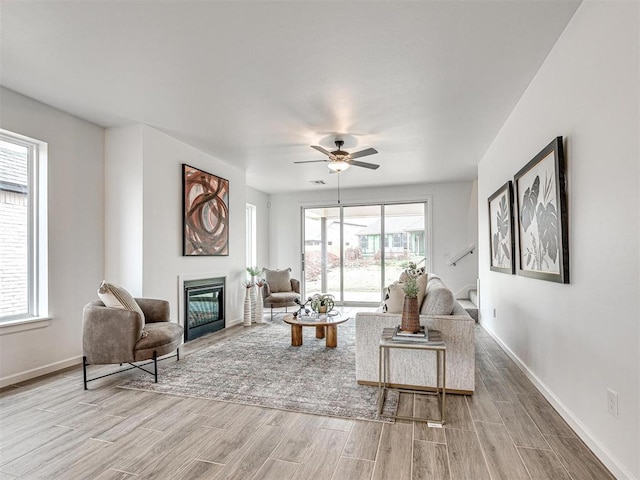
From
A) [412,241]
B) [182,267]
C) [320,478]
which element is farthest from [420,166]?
[320,478]

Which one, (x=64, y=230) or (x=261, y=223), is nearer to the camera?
(x=64, y=230)

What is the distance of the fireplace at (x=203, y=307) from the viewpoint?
4656 millimetres

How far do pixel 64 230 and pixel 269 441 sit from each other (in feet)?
9.85

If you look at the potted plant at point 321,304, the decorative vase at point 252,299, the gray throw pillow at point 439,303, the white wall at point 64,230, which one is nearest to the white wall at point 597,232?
the gray throw pillow at point 439,303

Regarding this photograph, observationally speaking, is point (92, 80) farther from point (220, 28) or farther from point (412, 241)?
point (412, 241)

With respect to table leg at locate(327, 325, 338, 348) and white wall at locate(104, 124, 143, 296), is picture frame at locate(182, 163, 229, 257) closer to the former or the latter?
white wall at locate(104, 124, 143, 296)

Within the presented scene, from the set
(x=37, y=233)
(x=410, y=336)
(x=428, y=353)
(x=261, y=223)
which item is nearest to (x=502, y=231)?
(x=428, y=353)

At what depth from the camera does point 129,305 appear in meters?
3.21

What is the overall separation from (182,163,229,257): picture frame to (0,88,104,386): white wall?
0.96 m

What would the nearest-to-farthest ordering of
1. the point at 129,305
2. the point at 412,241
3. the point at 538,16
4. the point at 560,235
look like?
the point at 538,16, the point at 560,235, the point at 129,305, the point at 412,241

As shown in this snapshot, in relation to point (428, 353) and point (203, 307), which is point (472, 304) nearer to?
point (428, 353)

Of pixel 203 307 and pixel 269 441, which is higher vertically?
pixel 203 307

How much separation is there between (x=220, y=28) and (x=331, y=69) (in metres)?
0.89

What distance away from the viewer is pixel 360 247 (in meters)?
7.77
